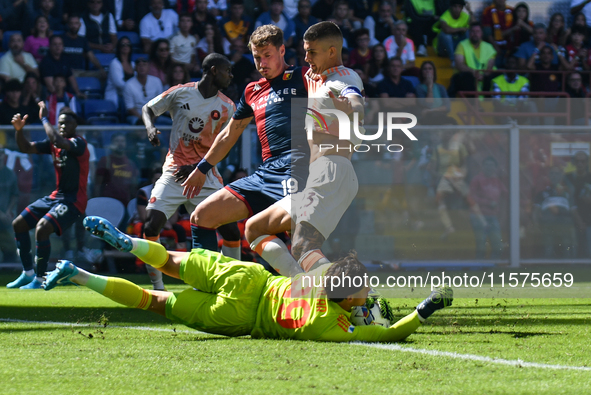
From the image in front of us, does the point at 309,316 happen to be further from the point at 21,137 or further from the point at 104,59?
the point at 104,59

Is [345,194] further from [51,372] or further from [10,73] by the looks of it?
[10,73]

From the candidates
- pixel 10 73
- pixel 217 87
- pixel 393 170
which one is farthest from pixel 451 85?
pixel 10 73

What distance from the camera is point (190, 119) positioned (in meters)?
7.88

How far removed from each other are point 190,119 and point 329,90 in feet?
10.1

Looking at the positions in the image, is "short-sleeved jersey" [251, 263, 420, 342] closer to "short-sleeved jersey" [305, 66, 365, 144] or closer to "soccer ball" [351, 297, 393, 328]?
"soccer ball" [351, 297, 393, 328]

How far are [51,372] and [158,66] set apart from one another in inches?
386

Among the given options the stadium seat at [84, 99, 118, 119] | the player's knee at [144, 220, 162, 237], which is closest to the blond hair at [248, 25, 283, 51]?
the player's knee at [144, 220, 162, 237]

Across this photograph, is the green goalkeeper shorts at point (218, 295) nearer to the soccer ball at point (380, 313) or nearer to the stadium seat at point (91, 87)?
the soccer ball at point (380, 313)

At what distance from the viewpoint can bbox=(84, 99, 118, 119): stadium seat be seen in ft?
39.1

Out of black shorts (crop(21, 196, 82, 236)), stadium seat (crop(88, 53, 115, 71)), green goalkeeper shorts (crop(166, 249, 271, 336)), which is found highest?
stadium seat (crop(88, 53, 115, 71))

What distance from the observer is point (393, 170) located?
1136 centimetres

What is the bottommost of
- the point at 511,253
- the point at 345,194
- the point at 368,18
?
the point at 511,253

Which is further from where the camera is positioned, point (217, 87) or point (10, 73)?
point (10, 73)

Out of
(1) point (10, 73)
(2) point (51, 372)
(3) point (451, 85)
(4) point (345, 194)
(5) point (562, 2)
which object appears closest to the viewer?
(2) point (51, 372)
